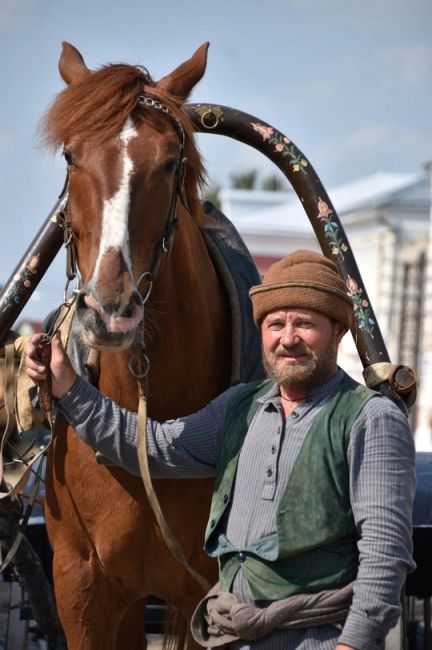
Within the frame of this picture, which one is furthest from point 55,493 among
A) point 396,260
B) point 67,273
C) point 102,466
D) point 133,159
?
point 396,260

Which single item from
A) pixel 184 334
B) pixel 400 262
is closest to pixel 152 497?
pixel 184 334

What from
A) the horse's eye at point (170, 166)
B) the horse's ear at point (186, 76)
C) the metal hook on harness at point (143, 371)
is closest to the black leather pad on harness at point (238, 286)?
the metal hook on harness at point (143, 371)

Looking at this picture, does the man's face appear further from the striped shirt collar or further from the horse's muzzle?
the horse's muzzle

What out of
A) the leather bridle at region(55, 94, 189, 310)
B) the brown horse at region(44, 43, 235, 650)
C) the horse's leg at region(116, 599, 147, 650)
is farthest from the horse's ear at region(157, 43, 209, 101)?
the horse's leg at region(116, 599, 147, 650)

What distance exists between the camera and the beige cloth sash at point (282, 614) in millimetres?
3088

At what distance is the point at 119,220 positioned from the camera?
3.53 meters

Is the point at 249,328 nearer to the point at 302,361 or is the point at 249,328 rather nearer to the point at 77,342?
the point at 77,342

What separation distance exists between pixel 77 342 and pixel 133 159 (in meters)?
0.83

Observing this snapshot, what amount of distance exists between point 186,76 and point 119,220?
0.82 meters

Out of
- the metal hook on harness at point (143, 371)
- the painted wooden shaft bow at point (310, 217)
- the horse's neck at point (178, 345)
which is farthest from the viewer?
the painted wooden shaft bow at point (310, 217)

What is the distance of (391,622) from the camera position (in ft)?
9.96

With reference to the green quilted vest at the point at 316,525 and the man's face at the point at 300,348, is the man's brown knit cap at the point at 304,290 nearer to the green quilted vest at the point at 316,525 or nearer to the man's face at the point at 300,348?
the man's face at the point at 300,348

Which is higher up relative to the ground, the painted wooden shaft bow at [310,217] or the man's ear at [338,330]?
the painted wooden shaft bow at [310,217]

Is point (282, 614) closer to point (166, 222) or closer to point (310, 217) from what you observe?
point (166, 222)
